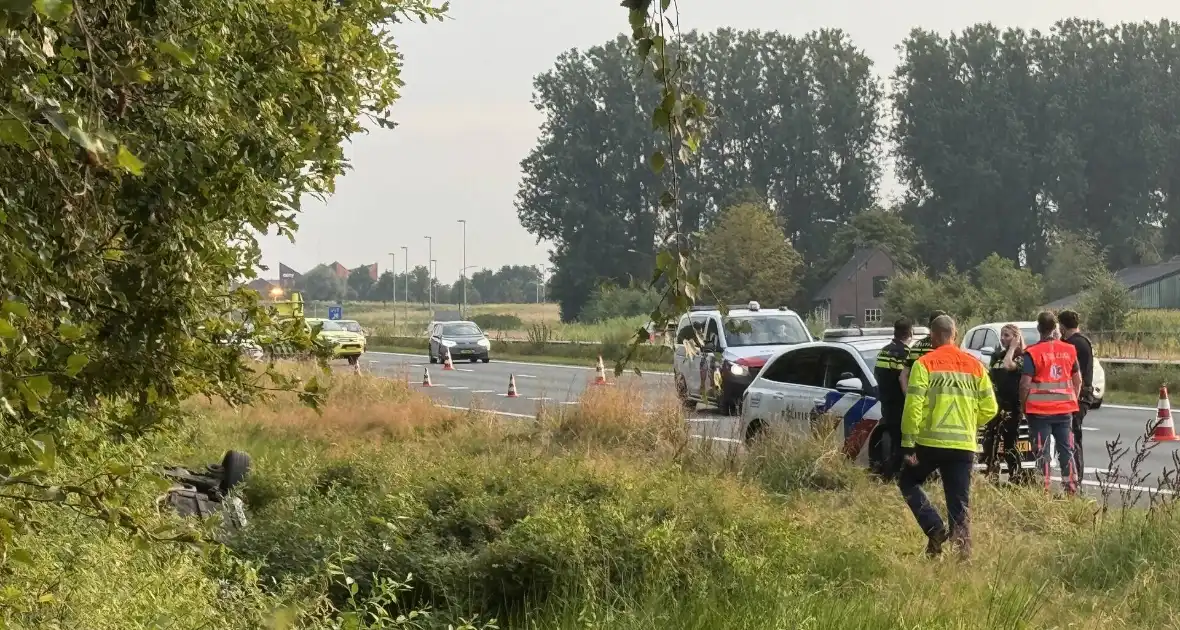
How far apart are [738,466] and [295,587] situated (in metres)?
4.90

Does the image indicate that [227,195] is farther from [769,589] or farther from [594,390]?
[594,390]

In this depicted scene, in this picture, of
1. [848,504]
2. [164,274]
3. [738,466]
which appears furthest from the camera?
[738,466]

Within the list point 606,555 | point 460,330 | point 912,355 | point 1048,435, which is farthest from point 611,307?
point 606,555

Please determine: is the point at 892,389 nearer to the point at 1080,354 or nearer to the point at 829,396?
the point at 829,396

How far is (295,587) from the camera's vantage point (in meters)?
6.77

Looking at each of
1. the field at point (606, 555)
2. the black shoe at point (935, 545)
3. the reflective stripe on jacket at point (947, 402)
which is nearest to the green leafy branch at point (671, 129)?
the field at point (606, 555)

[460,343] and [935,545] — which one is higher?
[460,343]

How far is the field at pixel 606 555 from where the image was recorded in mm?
6301

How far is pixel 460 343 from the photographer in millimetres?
43094

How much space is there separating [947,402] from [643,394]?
6.02 m

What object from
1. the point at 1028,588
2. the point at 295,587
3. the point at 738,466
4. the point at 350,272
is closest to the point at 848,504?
the point at 738,466

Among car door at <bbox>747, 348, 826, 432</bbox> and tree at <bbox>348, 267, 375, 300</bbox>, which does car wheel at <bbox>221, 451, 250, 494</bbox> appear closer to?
car door at <bbox>747, 348, 826, 432</bbox>

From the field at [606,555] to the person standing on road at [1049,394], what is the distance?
1101mm

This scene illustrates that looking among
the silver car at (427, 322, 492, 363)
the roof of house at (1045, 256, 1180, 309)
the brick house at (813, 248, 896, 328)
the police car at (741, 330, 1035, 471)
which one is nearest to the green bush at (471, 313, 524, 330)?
the brick house at (813, 248, 896, 328)
